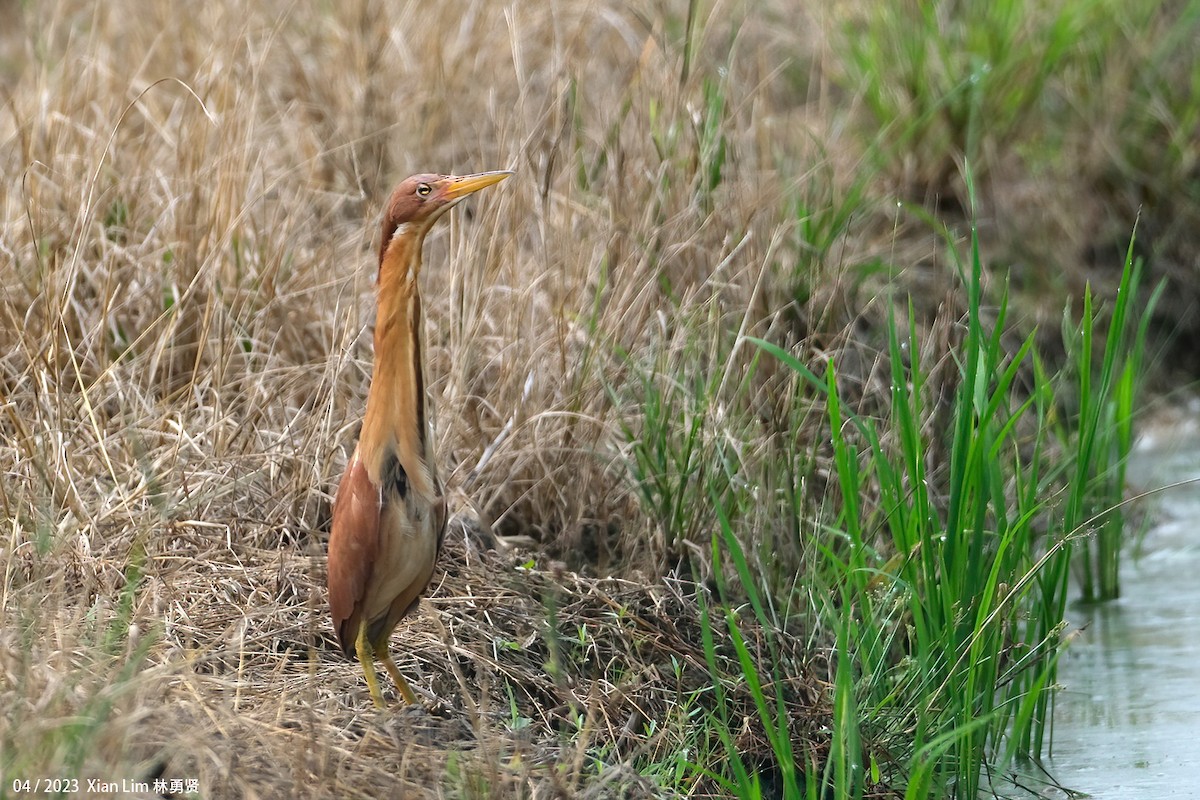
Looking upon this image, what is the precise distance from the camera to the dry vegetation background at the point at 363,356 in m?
2.63

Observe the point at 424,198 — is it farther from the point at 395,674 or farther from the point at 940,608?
the point at 940,608

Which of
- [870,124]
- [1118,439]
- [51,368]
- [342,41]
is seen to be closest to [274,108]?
[342,41]

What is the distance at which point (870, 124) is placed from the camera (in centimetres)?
546

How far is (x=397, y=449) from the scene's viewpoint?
2693 millimetres

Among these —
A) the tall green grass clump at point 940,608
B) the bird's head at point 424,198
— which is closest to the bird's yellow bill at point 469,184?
the bird's head at point 424,198

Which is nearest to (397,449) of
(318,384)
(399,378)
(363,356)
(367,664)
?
(399,378)

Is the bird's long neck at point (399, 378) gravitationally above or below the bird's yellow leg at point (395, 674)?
above

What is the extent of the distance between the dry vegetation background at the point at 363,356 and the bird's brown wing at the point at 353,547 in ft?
0.57

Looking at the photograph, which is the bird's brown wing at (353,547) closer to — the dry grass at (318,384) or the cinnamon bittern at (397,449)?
the cinnamon bittern at (397,449)

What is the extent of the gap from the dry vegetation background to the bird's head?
0.75 metres

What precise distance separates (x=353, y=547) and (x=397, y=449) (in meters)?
0.20

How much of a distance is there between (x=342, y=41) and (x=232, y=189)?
1.32 meters

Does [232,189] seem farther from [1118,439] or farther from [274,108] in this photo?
[1118,439]

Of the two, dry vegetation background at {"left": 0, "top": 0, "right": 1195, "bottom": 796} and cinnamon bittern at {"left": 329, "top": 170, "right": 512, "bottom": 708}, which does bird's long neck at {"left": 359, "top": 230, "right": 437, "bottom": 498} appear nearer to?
cinnamon bittern at {"left": 329, "top": 170, "right": 512, "bottom": 708}
